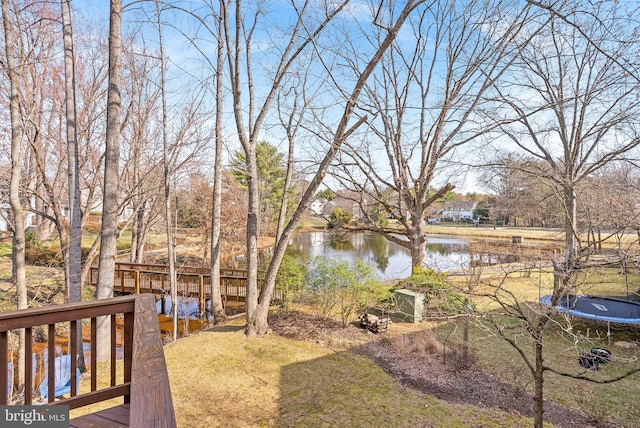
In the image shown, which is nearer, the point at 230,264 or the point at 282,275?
the point at 282,275

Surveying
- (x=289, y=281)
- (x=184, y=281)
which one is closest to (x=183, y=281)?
(x=184, y=281)

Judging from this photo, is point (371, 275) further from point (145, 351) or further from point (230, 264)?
point (230, 264)

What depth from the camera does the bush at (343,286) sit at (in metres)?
7.16

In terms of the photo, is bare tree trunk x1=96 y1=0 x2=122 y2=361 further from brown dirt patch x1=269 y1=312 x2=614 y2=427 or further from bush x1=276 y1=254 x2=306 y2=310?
bush x1=276 y1=254 x2=306 y2=310

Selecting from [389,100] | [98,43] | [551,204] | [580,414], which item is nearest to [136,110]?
[98,43]

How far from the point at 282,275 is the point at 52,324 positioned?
599cm

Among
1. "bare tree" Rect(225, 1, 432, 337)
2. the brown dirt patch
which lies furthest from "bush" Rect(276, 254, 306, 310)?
"bare tree" Rect(225, 1, 432, 337)

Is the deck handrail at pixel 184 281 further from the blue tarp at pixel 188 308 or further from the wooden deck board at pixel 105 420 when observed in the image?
the wooden deck board at pixel 105 420

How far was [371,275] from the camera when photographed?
7.39 meters

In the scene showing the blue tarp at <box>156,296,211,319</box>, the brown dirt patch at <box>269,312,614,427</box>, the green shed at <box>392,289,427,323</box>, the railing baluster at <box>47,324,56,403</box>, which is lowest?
the blue tarp at <box>156,296,211,319</box>

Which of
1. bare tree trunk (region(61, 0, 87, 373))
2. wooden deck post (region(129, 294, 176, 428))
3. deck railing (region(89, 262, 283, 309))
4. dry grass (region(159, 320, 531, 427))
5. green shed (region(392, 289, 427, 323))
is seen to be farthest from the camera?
deck railing (region(89, 262, 283, 309))

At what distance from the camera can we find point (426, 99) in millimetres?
9531

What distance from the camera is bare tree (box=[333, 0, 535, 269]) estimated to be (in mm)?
7934

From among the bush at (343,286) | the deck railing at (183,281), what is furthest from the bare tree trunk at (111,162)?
the deck railing at (183,281)
